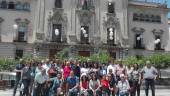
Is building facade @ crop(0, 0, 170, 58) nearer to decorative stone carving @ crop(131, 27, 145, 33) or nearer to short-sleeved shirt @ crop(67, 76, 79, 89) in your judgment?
decorative stone carving @ crop(131, 27, 145, 33)

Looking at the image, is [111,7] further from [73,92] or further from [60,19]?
[73,92]

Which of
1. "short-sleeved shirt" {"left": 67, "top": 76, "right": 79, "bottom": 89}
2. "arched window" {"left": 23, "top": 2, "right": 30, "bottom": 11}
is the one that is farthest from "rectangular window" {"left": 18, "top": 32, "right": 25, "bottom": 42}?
"short-sleeved shirt" {"left": 67, "top": 76, "right": 79, "bottom": 89}

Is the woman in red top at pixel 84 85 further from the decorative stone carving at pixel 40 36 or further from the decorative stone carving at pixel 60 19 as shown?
the decorative stone carving at pixel 60 19

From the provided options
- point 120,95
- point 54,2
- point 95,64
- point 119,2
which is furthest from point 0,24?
point 120,95

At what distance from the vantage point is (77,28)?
150ft

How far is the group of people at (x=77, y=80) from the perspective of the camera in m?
15.6

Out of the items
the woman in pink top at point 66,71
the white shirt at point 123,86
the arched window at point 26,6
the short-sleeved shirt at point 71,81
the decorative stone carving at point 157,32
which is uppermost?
the arched window at point 26,6

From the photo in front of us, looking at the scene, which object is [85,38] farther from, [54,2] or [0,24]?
[0,24]

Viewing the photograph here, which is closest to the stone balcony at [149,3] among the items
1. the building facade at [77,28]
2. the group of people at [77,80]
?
the building facade at [77,28]

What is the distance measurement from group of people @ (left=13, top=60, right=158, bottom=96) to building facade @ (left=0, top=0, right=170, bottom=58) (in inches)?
1008

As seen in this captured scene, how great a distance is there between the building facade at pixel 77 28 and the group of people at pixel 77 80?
2561 cm

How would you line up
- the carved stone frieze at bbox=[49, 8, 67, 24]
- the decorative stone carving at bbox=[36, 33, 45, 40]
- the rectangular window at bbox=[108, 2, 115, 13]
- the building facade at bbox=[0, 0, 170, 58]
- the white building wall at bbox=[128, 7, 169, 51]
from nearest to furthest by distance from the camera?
the decorative stone carving at bbox=[36, 33, 45, 40] → the building facade at bbox=[0, 0, 170, 58] → the carved stone frieze at bbox=[49, 8, 67, 24] → the rectangular window at bbox=[108, 2, 115, 13] → the white building wall at bbox=[128, 7, 169, 51]

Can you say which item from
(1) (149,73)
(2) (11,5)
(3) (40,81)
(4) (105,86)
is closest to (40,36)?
(2) (11,5)

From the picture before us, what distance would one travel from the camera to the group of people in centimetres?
1561
